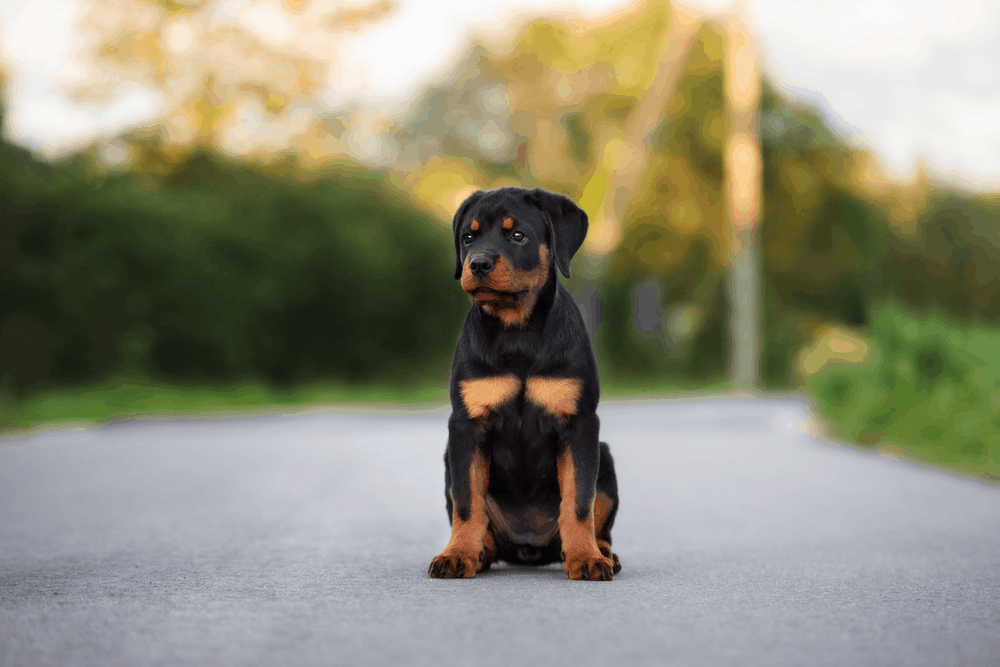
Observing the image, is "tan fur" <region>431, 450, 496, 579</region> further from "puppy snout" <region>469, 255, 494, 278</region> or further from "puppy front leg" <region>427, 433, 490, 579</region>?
"puppy snout" <region>469, 255, 494, 278</region>

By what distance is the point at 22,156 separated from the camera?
1705cm

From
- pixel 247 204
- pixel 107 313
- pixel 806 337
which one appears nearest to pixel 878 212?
pixel 806 337

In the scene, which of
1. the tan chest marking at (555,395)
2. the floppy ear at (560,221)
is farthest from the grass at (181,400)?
the tan chest marking at (555,395)

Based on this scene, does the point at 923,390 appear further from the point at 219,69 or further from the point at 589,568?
the point at 219,69

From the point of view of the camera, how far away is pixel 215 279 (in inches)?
738

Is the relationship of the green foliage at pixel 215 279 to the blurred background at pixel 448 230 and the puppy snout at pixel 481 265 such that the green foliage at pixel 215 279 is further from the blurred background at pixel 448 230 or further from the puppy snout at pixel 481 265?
the puppy snout at pixel 481 265

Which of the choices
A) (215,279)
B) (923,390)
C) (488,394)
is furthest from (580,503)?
(215,279)

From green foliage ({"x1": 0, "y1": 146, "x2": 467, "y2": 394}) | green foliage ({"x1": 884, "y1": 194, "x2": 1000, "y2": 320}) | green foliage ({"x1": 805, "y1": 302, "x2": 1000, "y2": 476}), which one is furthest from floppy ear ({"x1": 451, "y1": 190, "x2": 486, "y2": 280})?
green foliage ({"x1": 884, "y1": 194, "x2": 1000, "y2": 320})

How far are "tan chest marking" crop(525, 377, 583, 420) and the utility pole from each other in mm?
19169

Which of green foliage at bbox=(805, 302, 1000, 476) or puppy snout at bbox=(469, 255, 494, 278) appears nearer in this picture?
puppy snout at bbox=(469, 255, 494, 278)

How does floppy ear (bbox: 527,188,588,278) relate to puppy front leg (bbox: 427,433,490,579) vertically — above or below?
above

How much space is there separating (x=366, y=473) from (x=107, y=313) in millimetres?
9974

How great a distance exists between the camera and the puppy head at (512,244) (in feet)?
12.6

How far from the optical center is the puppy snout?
3.81 metres
